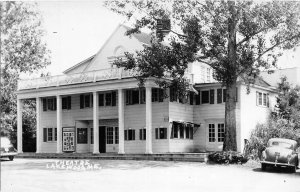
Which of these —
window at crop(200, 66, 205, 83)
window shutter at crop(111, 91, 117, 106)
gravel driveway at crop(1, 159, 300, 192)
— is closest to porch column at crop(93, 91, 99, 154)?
window shutter at crop(111, 91, 117, 106)

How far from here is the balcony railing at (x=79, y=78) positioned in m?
28.8

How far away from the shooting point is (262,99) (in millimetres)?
32562

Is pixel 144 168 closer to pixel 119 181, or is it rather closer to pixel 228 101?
pixel 119 181

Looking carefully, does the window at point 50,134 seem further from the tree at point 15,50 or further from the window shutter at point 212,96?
the tree at point 15,50

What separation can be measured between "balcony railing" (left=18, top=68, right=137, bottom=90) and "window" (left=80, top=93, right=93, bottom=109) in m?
2.16

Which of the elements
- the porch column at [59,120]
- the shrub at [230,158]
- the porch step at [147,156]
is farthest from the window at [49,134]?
the shrub at [230,158]

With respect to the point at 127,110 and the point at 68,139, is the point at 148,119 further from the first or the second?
the point at 68,139

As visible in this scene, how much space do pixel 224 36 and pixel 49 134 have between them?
17428 mm

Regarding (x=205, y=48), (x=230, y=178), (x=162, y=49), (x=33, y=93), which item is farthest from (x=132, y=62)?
(x=33, y=93)

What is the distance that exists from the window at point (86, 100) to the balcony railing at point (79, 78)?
2159mm

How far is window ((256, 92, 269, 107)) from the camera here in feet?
105

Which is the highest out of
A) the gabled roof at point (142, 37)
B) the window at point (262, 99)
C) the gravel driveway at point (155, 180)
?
the gabled roof at point (142, 37)

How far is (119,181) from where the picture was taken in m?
15.1

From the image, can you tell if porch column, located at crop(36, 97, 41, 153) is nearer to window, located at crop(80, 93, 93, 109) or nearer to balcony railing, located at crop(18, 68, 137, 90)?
balcony railing, located at crop(18, 68, 137, 90)
